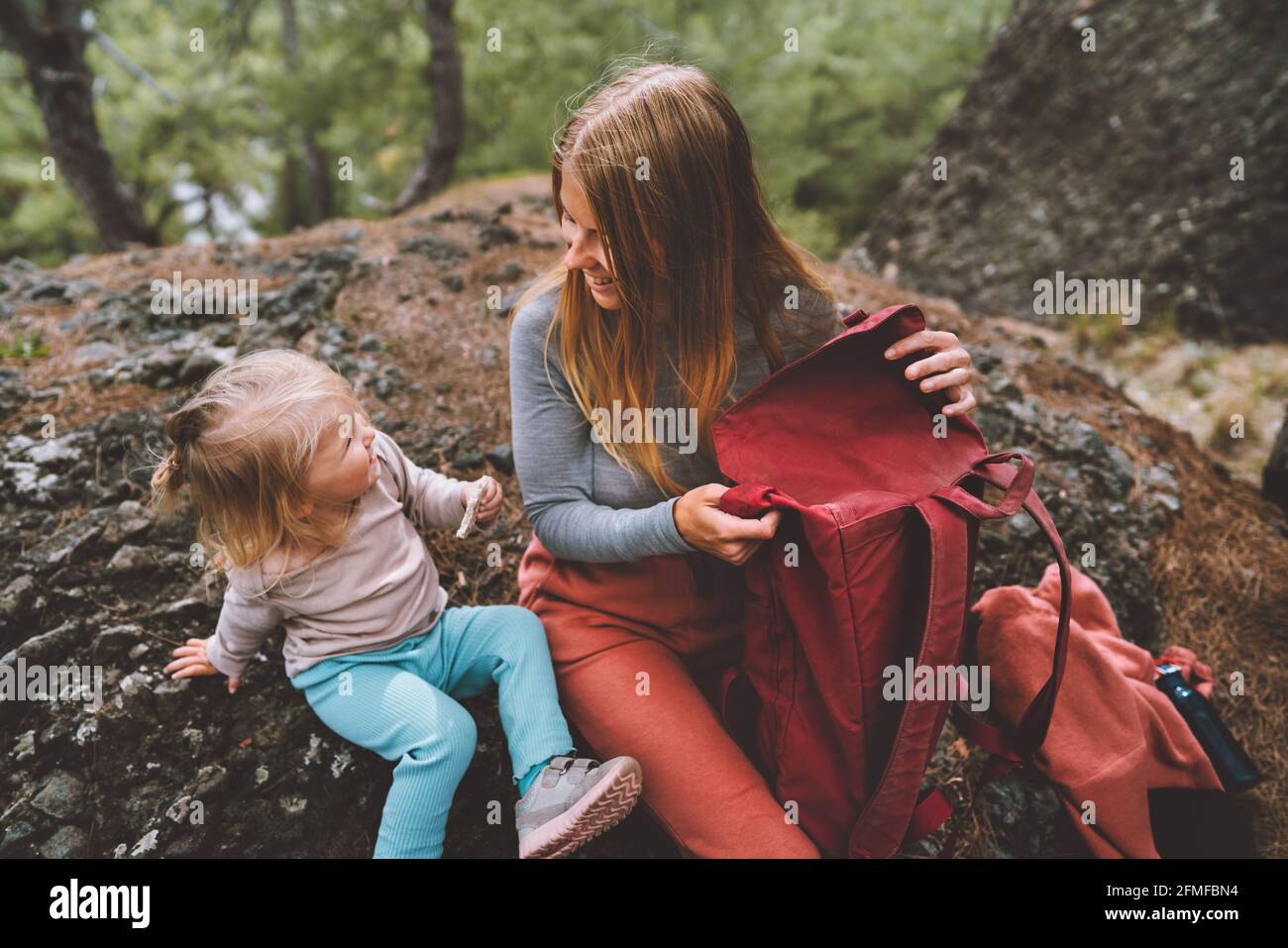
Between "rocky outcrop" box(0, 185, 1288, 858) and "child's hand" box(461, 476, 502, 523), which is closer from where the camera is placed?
"rocky outcrop" box(0, 185, 1288, 858)

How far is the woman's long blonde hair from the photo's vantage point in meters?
1.62

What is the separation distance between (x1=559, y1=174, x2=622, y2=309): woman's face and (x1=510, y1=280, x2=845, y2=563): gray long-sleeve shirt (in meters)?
0.20

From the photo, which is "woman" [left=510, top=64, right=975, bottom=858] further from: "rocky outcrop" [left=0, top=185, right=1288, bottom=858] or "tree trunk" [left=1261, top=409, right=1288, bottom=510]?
"tree trunk" [left=1261, top=409, right=1288, bottom=510]

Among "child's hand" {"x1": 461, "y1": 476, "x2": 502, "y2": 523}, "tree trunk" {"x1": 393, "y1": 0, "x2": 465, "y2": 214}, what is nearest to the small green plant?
"child's hand" {"x1": 461, "y1": 476, "x2": 502, "y2": 523}

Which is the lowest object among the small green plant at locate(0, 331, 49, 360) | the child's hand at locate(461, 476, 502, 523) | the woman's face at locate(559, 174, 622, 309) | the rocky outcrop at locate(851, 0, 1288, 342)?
the child's hand at locate(461, 476, 502, 523)

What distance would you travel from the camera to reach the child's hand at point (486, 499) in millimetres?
2066

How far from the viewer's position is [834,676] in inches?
63.8

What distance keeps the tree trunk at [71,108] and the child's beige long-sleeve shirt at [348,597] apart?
5993 millimetres

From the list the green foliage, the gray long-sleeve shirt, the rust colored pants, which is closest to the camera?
the rust colored pants

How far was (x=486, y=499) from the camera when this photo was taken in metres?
2.09

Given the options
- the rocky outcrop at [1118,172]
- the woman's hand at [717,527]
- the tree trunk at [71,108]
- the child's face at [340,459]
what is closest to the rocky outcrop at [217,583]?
the child's face at [340,459]

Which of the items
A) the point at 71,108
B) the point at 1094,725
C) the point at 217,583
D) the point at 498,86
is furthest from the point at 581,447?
the point at 498,86

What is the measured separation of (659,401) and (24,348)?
3.37 meters

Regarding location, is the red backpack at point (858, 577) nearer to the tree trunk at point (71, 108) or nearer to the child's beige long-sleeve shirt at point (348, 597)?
the child's beige long-sleeve shirt at point (348, 597)
